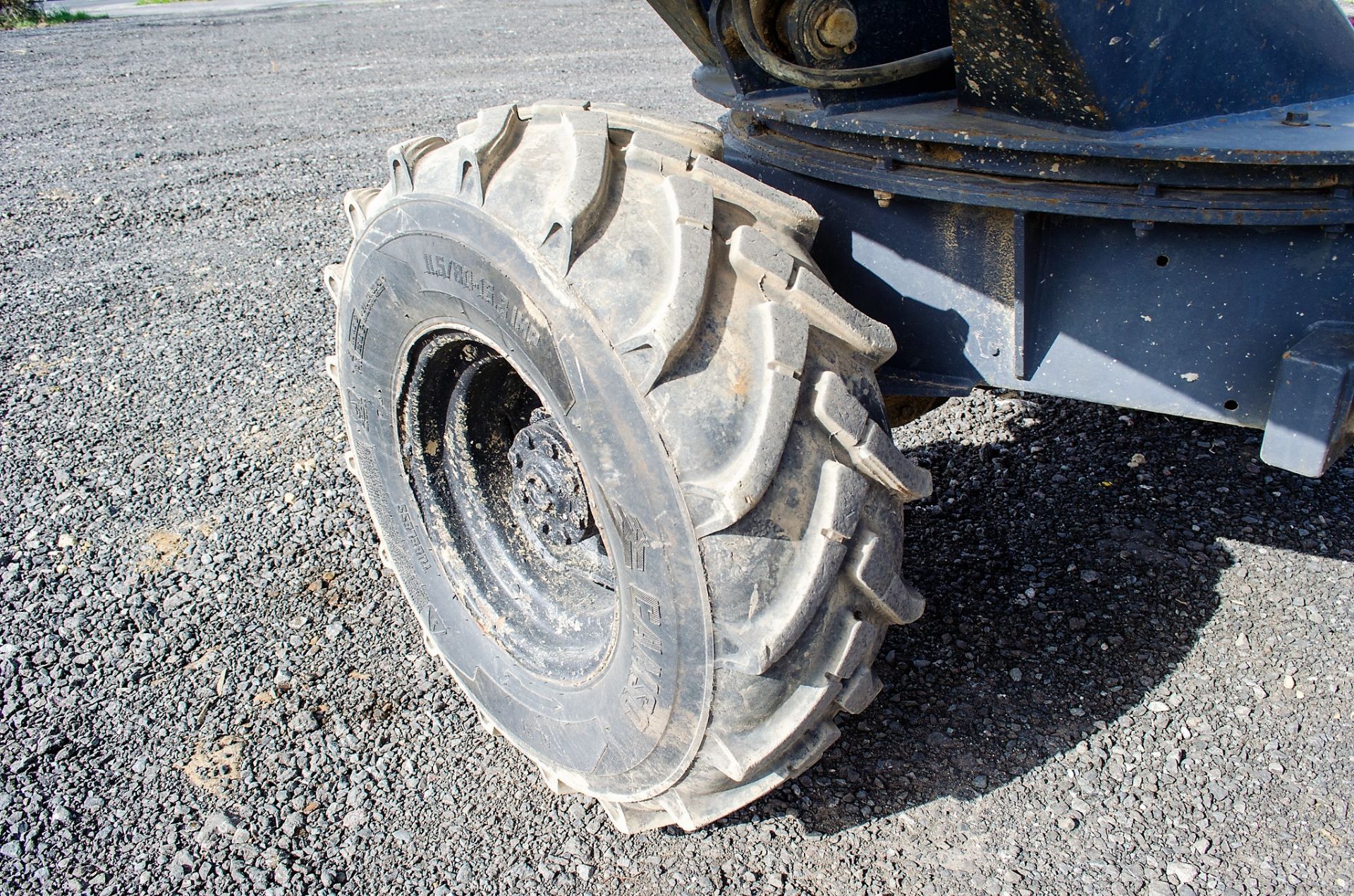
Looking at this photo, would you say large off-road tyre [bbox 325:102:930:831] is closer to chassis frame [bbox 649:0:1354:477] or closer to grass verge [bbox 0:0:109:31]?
chassis frame [bbox 649:0:1354:477]

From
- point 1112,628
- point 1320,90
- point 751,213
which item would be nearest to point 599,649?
point 751,213

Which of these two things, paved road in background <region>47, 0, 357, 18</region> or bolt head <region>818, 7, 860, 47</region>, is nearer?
bolt head <region>818, 7, 860, 47</region>

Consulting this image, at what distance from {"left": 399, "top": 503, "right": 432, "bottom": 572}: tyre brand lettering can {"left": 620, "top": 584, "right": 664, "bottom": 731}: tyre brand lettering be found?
31.2 inches

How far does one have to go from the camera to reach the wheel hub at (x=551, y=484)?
7.21ft

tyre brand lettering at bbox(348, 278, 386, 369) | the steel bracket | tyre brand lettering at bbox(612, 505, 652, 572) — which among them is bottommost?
tyre brand lettering at bbox(612, 505, 652, 572)

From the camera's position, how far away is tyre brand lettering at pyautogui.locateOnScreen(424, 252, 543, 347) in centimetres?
182

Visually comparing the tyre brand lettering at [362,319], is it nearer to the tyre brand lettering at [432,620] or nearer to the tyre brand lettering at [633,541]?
the tyre brand lettering at [432,620]

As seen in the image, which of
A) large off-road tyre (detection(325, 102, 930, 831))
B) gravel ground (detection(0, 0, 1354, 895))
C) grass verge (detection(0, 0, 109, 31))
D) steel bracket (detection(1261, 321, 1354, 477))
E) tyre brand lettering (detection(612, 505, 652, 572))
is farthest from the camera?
grass verge (detection(0, 0, 109, 31))

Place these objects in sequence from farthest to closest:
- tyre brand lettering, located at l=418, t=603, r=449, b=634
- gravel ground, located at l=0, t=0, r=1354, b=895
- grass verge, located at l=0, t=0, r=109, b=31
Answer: grass verge, located at l=0, t=0, r=109, b=31 → tyre brand lettering, located at l=418, t=603, r=449, b=634 → gravel ground, located at l=0, t=0, r=1354, b=895

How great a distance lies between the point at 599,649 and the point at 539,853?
1.51 feet

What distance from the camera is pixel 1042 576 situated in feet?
9.49

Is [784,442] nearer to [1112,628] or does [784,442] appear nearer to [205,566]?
[1112,628]

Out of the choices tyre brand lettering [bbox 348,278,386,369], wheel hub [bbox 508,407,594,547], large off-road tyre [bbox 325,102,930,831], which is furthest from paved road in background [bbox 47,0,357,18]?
large off-road tyre [bbox 325,102,930,831]

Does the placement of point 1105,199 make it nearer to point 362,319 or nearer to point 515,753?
point 362,319
